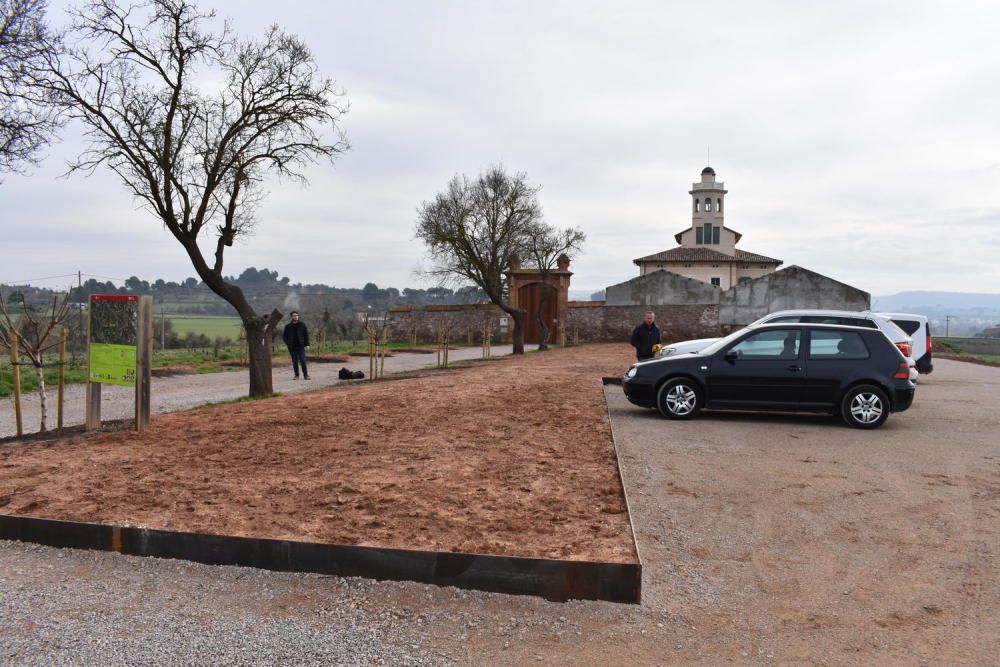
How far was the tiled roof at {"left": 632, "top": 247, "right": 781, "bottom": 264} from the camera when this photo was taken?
70.2 meters

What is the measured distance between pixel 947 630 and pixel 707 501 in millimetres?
2659

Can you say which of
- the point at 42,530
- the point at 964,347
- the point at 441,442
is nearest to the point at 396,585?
the point at 42,530

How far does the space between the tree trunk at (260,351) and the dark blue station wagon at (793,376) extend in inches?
289

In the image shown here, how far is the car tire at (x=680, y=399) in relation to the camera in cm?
1146

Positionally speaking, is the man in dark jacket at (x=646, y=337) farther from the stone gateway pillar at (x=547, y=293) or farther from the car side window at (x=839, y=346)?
the stone gateway pillar at (x=547, y=293)

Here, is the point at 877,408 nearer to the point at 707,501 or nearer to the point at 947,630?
the point at 707,501

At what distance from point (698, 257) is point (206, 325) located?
45.6 m

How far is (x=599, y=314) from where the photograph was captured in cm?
3950

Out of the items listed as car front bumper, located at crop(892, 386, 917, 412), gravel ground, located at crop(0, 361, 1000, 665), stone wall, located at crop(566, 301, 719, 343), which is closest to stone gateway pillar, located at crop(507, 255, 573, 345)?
stone wall, located at crop(566, 301, 719, 343)

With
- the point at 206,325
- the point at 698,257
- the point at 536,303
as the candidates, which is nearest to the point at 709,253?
the point at 698,257

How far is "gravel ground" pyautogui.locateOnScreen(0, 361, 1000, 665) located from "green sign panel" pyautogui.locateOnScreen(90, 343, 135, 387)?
4.32 m

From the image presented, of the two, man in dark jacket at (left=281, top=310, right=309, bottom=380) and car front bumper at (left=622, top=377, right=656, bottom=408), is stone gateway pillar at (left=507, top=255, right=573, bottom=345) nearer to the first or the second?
man in dark jacket at (left=281, top=310, right=309, bottom=380)

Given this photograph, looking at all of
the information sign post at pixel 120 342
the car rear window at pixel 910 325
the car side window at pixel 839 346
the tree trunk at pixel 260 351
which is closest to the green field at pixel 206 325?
the tree trunk at pixel 260 351

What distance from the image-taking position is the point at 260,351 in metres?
15.0
